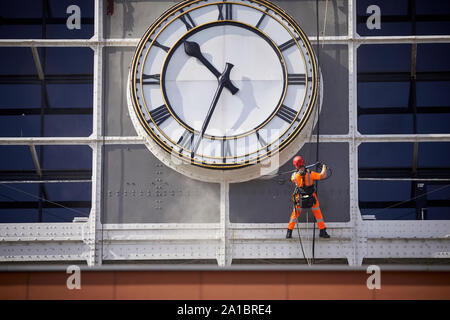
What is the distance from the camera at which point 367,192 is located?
1725 cm

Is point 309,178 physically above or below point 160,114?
below

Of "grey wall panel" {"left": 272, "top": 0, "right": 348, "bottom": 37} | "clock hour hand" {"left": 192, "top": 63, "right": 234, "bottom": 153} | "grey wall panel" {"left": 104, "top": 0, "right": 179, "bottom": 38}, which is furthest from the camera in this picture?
"grey wall panel" {"left": 104, "top": 0, "right": 179, "bottom": 38}

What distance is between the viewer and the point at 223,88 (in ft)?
40.4

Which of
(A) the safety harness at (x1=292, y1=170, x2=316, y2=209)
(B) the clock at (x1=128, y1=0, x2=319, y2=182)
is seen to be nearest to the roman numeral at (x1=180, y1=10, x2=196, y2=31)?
(B) the clock at (x1=128, y1=0, x2=319, y2=182)

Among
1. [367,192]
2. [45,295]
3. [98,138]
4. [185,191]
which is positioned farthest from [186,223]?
[367,192]

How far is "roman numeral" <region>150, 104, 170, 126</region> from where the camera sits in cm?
1212

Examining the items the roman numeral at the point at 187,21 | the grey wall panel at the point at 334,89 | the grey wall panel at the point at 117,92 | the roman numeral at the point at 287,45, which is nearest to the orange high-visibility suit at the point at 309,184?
the grey wall panel at the point at 334,89

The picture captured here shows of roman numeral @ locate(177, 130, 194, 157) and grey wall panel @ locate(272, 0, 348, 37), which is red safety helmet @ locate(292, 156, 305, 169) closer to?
roman numeral @ locate(177, 130, 194, 157)

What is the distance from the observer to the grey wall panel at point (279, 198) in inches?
469

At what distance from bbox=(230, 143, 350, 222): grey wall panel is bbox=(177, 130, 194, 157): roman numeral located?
3.18ft

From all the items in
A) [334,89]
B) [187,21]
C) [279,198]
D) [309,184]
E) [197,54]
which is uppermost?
[187,21]

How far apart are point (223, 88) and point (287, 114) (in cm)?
117

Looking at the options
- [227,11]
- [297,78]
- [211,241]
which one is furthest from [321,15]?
[211,241]

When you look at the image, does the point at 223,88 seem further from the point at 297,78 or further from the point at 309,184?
the point at 309,184
